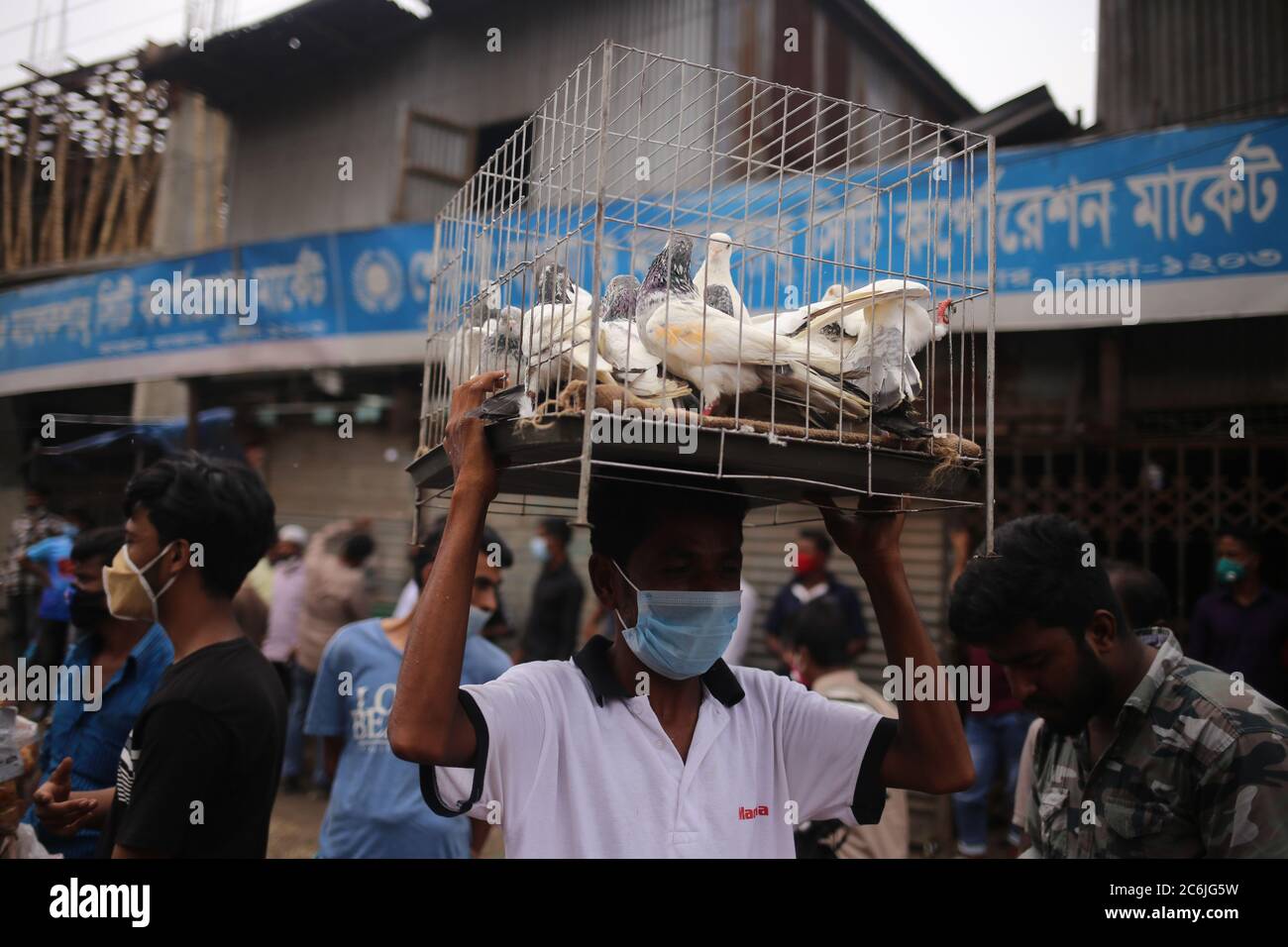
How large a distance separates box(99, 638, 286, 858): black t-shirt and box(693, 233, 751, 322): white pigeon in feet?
5.08

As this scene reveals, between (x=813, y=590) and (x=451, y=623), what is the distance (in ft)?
17.4

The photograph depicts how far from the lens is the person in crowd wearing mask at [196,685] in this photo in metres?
2.29

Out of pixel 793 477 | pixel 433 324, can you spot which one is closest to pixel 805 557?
pixel 433 324

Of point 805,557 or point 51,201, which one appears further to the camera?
point 51,201

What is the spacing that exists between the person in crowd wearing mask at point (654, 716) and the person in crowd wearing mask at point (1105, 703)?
0.42m

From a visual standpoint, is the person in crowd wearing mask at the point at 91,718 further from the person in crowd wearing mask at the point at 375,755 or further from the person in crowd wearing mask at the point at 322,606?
the person in crowd wearing mask at the point at 322,606

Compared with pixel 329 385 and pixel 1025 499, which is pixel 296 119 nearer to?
pixel 329 385

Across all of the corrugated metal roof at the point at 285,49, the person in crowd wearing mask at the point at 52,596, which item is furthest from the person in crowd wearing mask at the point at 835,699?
the corrugated metal roof at the point at 285,49

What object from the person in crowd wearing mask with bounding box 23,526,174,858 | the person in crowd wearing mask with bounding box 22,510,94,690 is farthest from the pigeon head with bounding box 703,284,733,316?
the person in crowd wearing mask with bounding box 22,510,94,690

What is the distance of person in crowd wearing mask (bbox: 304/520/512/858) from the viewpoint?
3521 mm

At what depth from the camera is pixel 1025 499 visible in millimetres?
6289

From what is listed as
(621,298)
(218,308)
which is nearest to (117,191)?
(218,308)

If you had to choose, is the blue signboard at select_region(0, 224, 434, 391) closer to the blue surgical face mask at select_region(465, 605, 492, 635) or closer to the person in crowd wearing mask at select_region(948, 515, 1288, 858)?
the blue surgical face mask at select_region(465, 605, 492, 635)

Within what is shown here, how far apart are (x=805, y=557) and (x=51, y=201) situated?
10255 millimetres
